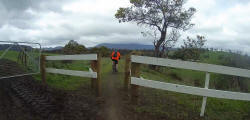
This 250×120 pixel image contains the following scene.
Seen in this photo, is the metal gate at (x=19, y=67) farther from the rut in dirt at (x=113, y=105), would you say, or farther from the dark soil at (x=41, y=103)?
the rut in dirt at (x=113, y=105)

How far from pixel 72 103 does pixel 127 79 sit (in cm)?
216

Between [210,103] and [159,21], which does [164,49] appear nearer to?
[159,21]

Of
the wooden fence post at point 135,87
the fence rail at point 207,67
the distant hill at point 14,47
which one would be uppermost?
the distant hill at point 14,47

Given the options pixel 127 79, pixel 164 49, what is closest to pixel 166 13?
pixel 164 49

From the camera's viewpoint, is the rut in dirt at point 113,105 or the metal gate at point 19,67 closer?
the rut in dirt at point 113,105

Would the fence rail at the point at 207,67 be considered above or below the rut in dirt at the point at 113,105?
above

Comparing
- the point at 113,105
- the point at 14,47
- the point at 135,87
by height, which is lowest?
the point at 113,105

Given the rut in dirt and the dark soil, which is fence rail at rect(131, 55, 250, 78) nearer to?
the rut in dirt

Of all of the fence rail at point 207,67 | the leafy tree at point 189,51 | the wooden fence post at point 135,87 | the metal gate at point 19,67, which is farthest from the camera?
the leafy tree at point 189,51

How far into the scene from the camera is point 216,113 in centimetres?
489

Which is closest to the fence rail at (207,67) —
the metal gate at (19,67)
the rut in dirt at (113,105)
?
the rut in dirt at (113,105)

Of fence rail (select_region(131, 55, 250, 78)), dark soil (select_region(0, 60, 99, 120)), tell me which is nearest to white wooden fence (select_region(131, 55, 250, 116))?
fence rail (select_region(131, 55, 250, 78))

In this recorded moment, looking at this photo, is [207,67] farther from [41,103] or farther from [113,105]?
[41,103]

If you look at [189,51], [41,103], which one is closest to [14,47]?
[41,103]
